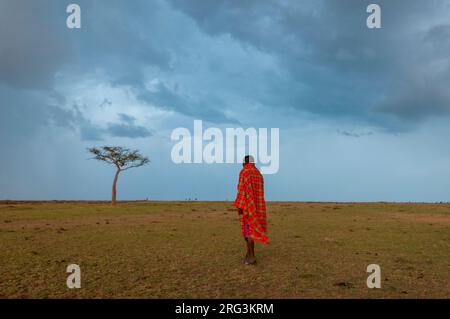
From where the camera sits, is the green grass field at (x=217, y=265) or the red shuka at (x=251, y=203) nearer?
the green grass field at (x=217, y=265)

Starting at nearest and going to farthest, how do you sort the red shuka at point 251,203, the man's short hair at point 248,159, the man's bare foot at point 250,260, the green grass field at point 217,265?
the green grass field at point 217,265
the red shuka at point 251,203
the man's bare foot at point 250,260
the man's short hair at point 248,159

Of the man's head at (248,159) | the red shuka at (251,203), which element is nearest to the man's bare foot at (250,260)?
the red shuka at (251,203)

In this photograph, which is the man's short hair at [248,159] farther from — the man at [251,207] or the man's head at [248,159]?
the man at [251,207]

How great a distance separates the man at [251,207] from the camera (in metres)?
10.5

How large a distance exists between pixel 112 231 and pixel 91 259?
25.0 ft

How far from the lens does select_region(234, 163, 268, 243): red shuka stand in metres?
10.5

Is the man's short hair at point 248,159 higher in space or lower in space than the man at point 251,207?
higher

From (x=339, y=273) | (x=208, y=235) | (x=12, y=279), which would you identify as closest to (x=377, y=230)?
(x=208, y=235)

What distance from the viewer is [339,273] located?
9898 millimetres

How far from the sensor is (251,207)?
34.5ft

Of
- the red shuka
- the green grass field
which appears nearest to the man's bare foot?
the green grass field
